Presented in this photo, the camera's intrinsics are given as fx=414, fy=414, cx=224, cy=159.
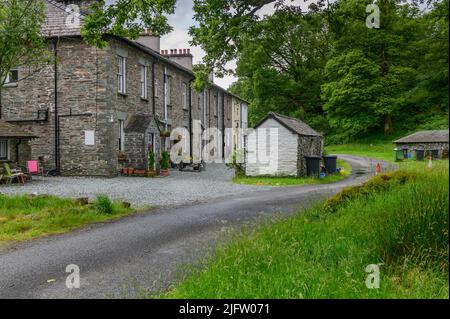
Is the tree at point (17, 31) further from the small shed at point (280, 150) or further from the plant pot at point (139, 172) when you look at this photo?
the small shed at point (280, 150)

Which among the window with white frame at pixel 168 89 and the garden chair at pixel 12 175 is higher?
the window with white frame at pixel 168 89

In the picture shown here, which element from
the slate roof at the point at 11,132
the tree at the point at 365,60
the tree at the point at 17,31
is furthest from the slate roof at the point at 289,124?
the tree at the point at 17,31

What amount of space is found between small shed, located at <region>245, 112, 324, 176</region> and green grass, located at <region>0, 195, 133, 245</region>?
41.0ft

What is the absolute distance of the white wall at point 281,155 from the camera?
22359 millimetres

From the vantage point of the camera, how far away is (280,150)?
22.6 m

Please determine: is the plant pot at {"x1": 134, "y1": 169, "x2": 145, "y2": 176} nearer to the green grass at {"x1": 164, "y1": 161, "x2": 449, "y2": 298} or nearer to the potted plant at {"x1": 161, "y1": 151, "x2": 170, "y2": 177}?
the potted plant at {"x1": 161, "y1": 151, "x2": 170, "y2": 177}

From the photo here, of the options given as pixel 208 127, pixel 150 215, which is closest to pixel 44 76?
pixel 150 215

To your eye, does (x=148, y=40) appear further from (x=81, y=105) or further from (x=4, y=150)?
(x=4, y=150)

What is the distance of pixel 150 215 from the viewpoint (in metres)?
10.8

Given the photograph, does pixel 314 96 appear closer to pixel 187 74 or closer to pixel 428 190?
pixel 187 74

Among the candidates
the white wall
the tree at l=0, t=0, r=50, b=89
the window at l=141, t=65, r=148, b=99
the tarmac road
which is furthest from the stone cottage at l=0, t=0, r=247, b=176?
the tarmac road

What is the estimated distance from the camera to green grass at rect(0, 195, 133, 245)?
8.85 meters

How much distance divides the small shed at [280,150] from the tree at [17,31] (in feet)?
42.2
